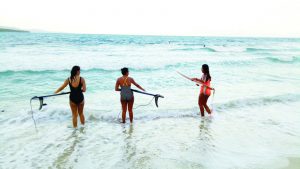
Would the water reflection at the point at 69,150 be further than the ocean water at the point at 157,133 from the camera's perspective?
No

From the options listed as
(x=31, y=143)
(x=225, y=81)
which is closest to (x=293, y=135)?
(x=31, y=143)

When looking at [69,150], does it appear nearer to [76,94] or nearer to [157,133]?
[76,94]

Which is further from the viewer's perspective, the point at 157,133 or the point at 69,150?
the point at 157,133

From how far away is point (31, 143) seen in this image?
6664mm

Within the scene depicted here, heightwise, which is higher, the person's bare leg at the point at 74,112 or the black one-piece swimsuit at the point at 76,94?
the black one-piece swimsuit at the point at 76,94

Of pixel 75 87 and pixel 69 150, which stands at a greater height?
pixel 75 87

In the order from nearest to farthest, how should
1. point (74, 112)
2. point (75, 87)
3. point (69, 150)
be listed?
point (69, 150), point (75, 87), point (74, 112)

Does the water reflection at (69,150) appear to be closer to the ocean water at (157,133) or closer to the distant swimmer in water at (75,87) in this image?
the ocean water at (157,133)

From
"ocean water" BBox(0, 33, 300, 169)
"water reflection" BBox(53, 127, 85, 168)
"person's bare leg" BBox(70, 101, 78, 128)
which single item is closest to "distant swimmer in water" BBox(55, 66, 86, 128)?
"person's bare leg" BBox(70, 101, 78, 128)

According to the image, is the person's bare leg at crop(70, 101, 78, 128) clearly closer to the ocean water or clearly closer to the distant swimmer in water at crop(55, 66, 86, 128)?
the distant swimmer in water at crop(55, 66, 86, 128)

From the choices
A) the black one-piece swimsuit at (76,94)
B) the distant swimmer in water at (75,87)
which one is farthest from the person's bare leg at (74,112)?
the black one-piece swimsuit at (76,94)

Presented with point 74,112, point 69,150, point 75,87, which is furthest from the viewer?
point 74,112

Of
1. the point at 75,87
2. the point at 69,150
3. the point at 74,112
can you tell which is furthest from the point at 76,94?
the point at 69,150

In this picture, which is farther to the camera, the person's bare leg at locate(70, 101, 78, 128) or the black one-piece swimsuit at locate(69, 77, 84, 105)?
→ the person's bare leg at locate(70, 101, 78, 128)
